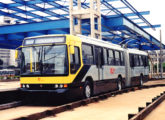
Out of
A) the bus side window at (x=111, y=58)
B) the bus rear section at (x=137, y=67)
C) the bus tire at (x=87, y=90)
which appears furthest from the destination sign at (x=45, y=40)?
the bus rear section at (x=137, y=67)

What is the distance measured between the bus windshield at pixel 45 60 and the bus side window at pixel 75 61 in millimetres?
354

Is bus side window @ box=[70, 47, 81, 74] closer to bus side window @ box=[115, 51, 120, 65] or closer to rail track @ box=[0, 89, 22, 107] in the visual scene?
rail track @ box=[0, 89, 22, 107]

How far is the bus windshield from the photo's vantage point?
1166 cm

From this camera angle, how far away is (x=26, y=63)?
12.3 metres

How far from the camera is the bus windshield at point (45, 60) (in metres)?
11.7

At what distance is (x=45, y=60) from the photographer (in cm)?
1192

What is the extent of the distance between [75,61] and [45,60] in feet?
4.04

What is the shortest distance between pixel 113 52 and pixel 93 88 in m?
4.08

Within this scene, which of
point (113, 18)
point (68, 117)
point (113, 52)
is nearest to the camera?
point (68, 117)

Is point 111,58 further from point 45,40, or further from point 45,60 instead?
point 45,60

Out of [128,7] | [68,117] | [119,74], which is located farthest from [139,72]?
[68,117]

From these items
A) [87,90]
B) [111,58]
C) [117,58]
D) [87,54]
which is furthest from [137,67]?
[87,90]

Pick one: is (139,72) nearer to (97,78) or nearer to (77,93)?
(97,78)

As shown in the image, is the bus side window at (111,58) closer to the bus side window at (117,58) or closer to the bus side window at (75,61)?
the bus side window at (117,58)
